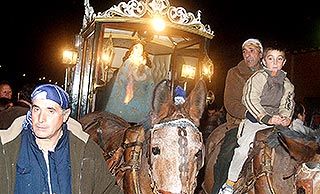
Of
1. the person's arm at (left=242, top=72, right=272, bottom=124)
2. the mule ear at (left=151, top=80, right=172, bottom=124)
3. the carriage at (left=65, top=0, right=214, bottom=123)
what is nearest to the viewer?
the mule ear at (left=151, top=80, right=172, bottom=124)

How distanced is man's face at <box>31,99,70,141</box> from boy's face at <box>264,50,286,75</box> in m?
2.80

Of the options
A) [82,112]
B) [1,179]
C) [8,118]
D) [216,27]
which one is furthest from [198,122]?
[216,27]

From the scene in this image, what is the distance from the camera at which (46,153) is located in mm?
3551

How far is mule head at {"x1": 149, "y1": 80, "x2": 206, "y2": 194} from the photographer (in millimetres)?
4195

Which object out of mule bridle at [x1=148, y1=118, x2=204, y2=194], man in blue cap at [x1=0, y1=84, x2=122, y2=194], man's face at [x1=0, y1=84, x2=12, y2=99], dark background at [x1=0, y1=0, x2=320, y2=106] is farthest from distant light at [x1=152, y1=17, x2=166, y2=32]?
dark background at [x1=0, y1=0, x2=320, y2=106]

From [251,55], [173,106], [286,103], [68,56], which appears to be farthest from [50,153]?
[68,56]

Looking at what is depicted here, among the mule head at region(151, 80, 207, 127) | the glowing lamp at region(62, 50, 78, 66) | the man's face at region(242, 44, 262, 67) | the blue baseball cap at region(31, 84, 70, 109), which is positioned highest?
A: the man's face at region(242, 44, 262, 67)

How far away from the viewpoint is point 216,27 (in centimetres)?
2405

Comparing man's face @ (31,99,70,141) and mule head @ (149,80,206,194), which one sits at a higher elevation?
man's face @ (31,99,70,141)

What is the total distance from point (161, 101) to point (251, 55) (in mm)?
2353

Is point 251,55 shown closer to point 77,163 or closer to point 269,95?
point 269,95

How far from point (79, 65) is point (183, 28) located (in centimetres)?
190

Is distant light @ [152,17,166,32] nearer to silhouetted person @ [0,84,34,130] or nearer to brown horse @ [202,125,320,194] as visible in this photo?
silhouetted person @ [0,84,34,130]

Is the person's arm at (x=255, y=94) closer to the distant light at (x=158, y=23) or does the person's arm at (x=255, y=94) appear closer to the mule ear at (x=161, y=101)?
the mule ear at (x=161, y=101)
